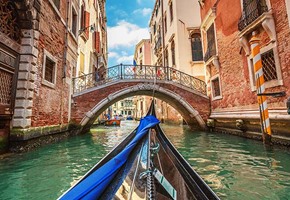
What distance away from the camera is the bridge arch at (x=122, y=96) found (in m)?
7.04

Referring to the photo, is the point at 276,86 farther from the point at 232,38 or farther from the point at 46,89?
the point at 46,89

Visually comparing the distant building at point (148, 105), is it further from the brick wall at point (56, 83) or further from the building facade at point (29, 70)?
the building facade at point (29, 70)

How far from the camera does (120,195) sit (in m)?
1.14

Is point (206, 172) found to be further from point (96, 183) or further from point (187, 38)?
point (187, 38)

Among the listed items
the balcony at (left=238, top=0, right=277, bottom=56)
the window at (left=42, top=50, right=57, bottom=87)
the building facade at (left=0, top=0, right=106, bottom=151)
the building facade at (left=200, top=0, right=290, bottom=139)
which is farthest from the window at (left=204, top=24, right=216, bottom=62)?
the window at (left=42, top=50, right=57, bottom=87)

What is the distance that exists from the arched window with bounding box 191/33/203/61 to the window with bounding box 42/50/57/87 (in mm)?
7871

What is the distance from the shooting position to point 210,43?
7.93 metres

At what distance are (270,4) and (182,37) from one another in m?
6.53

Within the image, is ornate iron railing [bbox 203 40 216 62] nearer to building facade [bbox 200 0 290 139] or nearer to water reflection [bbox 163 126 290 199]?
building facade [bbox 200 0 290 139]

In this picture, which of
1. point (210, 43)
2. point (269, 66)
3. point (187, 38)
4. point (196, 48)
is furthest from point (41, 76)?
point (196, 48)

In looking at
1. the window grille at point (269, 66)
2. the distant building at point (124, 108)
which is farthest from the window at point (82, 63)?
the distant building at point (124, 108)

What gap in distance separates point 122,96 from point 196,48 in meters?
5.79

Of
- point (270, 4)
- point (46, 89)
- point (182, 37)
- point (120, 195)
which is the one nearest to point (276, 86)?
point (270, 4)

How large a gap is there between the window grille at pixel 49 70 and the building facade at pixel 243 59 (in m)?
5.61
